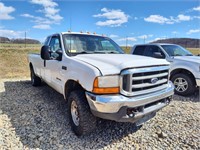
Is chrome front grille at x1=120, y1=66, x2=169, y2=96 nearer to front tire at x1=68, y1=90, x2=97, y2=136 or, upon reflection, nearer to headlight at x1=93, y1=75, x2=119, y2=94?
headlight at x1=93, y1=75, x2=119, y2=94

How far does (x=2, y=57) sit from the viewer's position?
17.4 m

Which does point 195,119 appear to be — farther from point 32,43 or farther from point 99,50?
point 32,43

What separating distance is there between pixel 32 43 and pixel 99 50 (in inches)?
1616

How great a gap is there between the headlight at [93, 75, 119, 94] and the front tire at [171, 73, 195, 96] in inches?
155

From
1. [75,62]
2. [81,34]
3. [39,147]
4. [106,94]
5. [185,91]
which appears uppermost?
[81,34]

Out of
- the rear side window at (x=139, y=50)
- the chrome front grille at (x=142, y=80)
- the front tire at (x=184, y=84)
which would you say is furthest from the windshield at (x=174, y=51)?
the chrome front grille at (x=142, y=80)

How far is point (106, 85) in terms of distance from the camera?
2746 mm

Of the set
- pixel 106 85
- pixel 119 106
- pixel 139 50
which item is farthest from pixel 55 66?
pixel 139 50

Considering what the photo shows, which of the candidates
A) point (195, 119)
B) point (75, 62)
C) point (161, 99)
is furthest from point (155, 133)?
point (75, 62)

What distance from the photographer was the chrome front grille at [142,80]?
2791mm

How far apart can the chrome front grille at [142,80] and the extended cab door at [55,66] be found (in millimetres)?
1719

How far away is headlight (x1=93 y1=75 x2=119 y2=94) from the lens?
2.73m

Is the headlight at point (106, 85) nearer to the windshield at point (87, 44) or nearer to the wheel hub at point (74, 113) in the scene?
the wheel hub at point (74, 113)

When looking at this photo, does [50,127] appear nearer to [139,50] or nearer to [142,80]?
[142,80]
